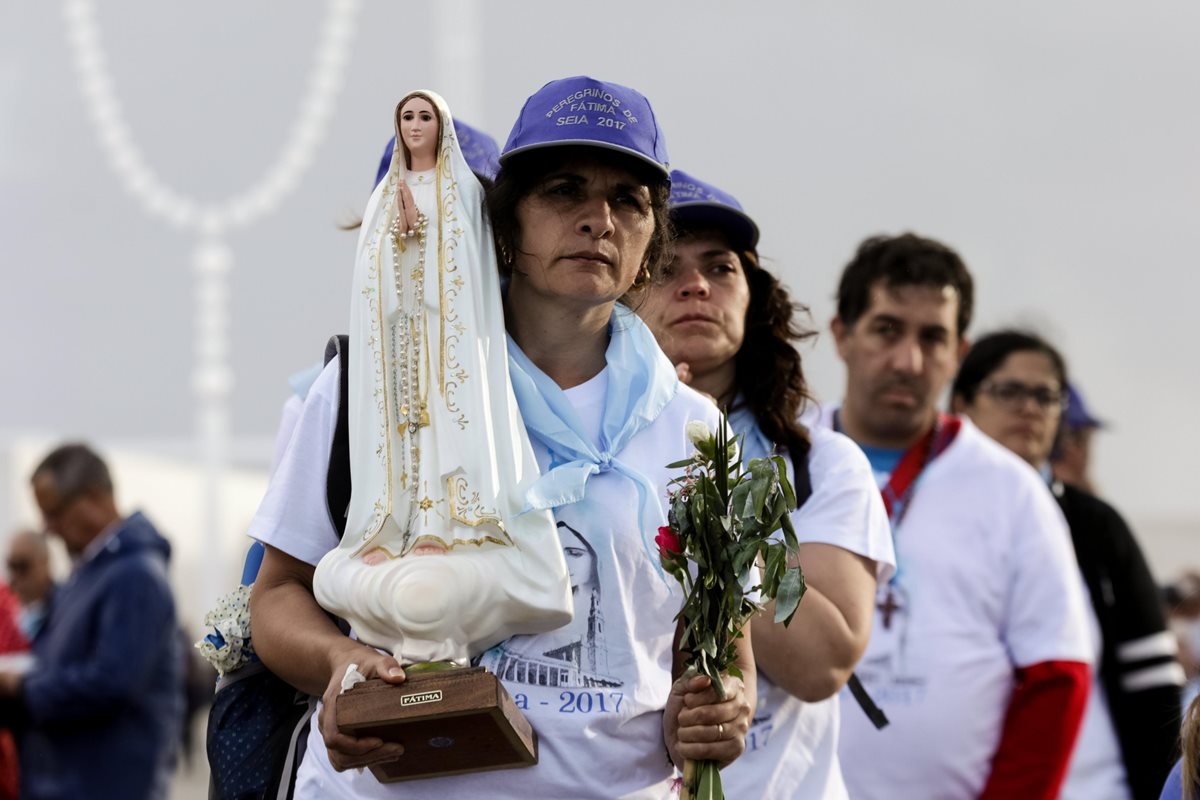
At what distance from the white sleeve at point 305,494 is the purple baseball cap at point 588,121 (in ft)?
1.63

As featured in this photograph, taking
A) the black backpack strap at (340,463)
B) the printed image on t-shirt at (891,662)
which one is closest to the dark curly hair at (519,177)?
the black backpack strap at (340,463)

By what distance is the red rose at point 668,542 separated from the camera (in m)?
2.71

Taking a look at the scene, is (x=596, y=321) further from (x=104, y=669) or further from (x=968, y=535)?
(x=104, y=669)

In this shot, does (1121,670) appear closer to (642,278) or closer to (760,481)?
(642,278)

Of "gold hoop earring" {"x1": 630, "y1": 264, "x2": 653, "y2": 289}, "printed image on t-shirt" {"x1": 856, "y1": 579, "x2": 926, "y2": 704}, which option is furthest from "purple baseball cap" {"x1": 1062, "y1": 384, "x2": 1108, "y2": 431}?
"gold hoop earring" {"x1": 630, "y1": 264, "x2": 653, "y2": 289}

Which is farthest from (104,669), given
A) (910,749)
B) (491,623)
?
(491,623)

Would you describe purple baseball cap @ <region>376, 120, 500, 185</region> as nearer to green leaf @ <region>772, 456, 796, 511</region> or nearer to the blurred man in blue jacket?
green leaf @ <region>772, 456, 796, 511</region>

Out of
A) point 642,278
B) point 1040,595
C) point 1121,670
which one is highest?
point 642,278

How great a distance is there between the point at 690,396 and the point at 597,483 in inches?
11.9

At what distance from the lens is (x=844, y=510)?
138 inches

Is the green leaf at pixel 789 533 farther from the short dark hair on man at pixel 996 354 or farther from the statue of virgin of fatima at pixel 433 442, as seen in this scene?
the short dark hair on man at pixel 996 354

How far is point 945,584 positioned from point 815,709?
1035 millimetres

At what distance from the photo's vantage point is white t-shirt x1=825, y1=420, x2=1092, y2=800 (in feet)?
14.1

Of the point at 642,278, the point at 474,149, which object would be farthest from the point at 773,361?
the point at 474,149
